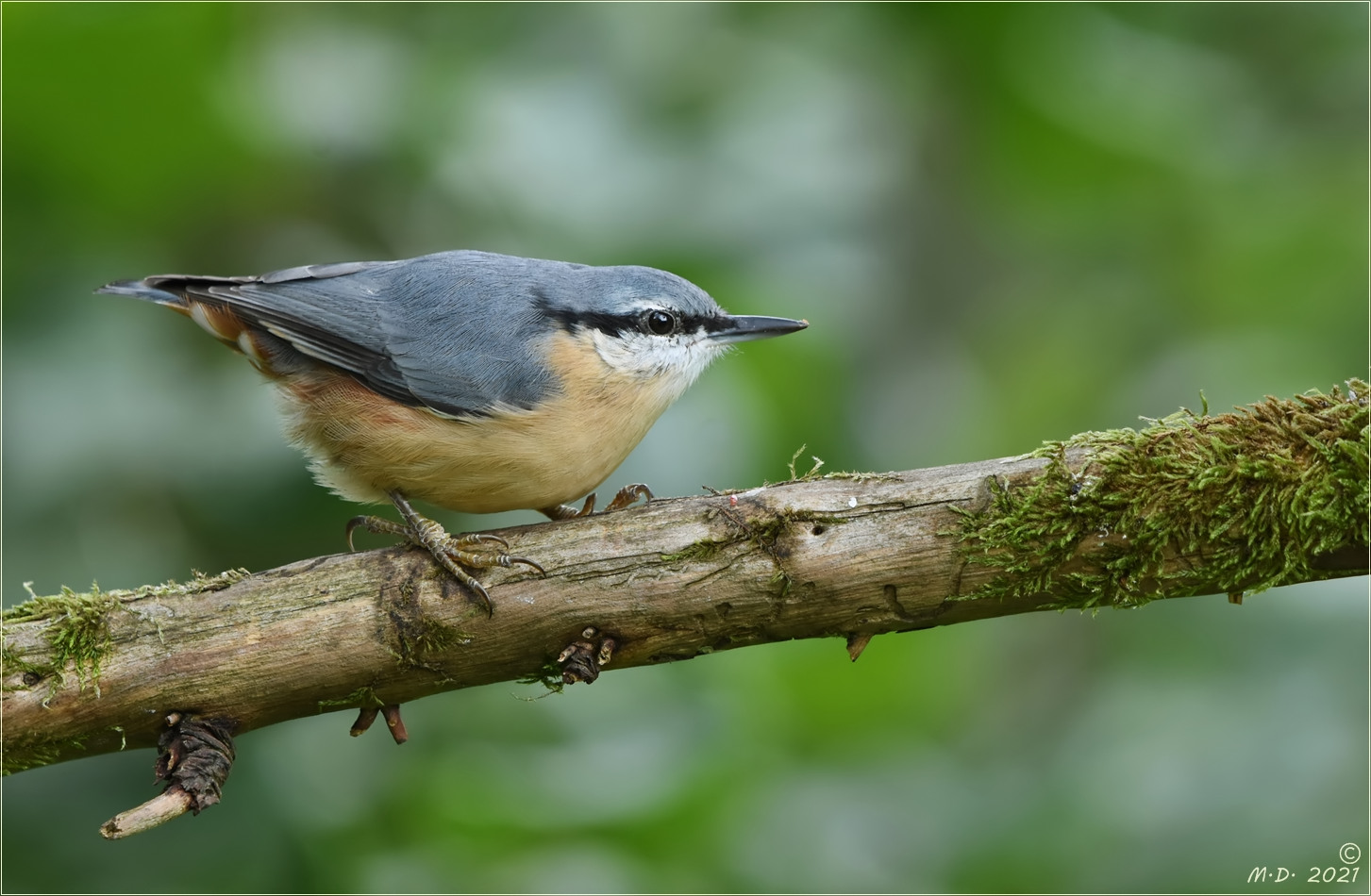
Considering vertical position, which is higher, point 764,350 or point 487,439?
point 764,350

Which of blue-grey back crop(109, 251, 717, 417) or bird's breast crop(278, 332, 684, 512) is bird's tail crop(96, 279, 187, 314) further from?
bird's breast crop(278, 332, 684, 512)

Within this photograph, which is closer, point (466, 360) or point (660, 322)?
point (466, 360)

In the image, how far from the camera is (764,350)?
346 cm

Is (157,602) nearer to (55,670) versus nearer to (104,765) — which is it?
(55,670)

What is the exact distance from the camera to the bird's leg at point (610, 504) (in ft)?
9.81

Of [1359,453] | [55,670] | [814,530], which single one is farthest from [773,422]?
[55,670]

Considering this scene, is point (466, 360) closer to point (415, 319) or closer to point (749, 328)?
point (415, 319)

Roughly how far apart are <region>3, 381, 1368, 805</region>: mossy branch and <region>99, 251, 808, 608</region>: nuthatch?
36 cm

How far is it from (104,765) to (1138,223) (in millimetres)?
4032

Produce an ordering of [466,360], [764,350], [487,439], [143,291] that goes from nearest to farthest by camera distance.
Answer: [487,439]
[466,360]
[143,291]
[764,350]

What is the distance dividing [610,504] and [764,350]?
78 cm

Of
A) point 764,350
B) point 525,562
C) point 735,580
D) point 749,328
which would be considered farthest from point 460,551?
point 764,350

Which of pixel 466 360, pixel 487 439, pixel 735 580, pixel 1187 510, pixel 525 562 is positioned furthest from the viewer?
pixel 466 360

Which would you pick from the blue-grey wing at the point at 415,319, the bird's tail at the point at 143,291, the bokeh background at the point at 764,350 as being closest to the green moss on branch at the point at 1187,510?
the bokeh background at the point at 764,350
